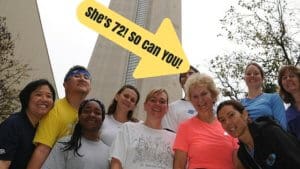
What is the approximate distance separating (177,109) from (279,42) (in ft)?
33.2

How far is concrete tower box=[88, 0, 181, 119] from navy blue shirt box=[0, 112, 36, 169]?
2136cm

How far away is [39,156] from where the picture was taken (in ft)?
12.3

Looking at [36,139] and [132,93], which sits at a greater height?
[132,93]

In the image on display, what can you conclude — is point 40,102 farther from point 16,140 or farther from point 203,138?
point 203,138

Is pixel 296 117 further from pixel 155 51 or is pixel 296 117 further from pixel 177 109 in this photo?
pixel 155 51

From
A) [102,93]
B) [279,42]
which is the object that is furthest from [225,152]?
[102,93]

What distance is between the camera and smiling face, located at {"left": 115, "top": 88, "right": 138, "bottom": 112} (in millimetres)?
4597

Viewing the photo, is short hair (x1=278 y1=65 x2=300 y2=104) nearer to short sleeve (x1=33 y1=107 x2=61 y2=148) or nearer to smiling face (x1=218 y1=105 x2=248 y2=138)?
smiling face (x1=218 y1=105 x2=248 y2=138)

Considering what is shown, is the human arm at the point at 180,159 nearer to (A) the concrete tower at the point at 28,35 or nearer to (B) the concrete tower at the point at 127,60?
(A) the concrete tower at the point at 28,35

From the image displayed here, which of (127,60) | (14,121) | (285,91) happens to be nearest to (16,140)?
(14,121)

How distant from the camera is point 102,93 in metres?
27.5

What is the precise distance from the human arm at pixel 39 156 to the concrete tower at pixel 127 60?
21.3m

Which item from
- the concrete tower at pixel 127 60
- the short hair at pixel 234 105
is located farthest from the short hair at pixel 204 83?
the concrete tower at pixel 127 60

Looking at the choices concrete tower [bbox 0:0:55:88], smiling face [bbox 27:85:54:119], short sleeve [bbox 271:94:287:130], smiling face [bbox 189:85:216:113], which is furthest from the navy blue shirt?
concrete tower [bbox 0:0:55:88]
